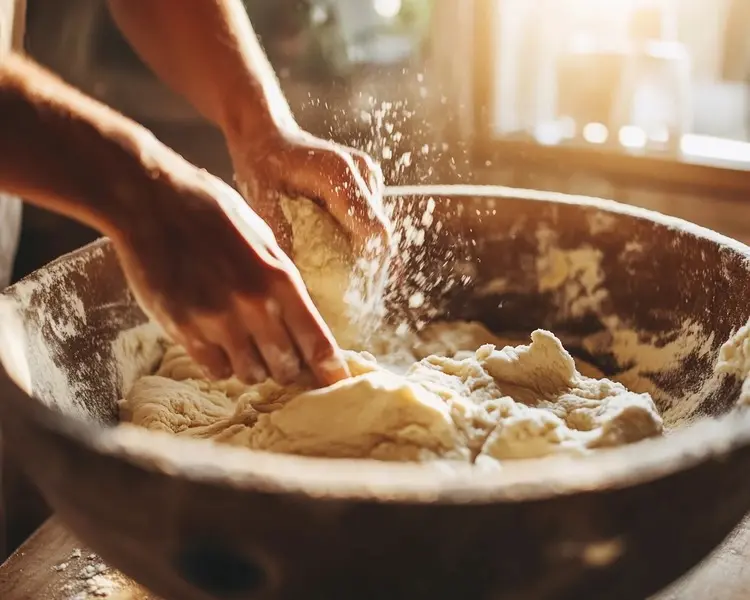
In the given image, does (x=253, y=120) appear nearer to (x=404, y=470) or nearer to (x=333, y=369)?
(x=333, y=369)

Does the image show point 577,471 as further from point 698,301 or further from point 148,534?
point 698,301

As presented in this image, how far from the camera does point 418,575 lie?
433 mm


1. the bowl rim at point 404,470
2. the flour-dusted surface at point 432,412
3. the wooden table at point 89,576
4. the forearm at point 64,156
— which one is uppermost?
the forearm at point 64,156

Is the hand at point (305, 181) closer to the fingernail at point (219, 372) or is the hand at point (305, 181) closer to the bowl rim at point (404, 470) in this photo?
the fingernail at point (219, 372)

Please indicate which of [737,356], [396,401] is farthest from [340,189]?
[737,356]

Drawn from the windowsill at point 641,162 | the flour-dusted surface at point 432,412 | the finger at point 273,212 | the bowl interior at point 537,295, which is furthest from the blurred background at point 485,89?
the flour-dusted surface at point 432,412

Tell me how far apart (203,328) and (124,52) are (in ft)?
3.82

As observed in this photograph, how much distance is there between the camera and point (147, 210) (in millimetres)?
583

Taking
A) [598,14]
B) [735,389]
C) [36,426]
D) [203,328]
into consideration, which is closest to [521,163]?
[598,14]

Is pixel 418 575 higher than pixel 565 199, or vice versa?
pixel 565 199

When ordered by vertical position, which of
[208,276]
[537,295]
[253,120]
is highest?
[253,120]

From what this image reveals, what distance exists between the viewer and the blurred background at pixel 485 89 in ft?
5.02

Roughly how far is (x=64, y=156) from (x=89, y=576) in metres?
0.42

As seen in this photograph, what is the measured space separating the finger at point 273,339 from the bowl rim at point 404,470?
6.0 inches
